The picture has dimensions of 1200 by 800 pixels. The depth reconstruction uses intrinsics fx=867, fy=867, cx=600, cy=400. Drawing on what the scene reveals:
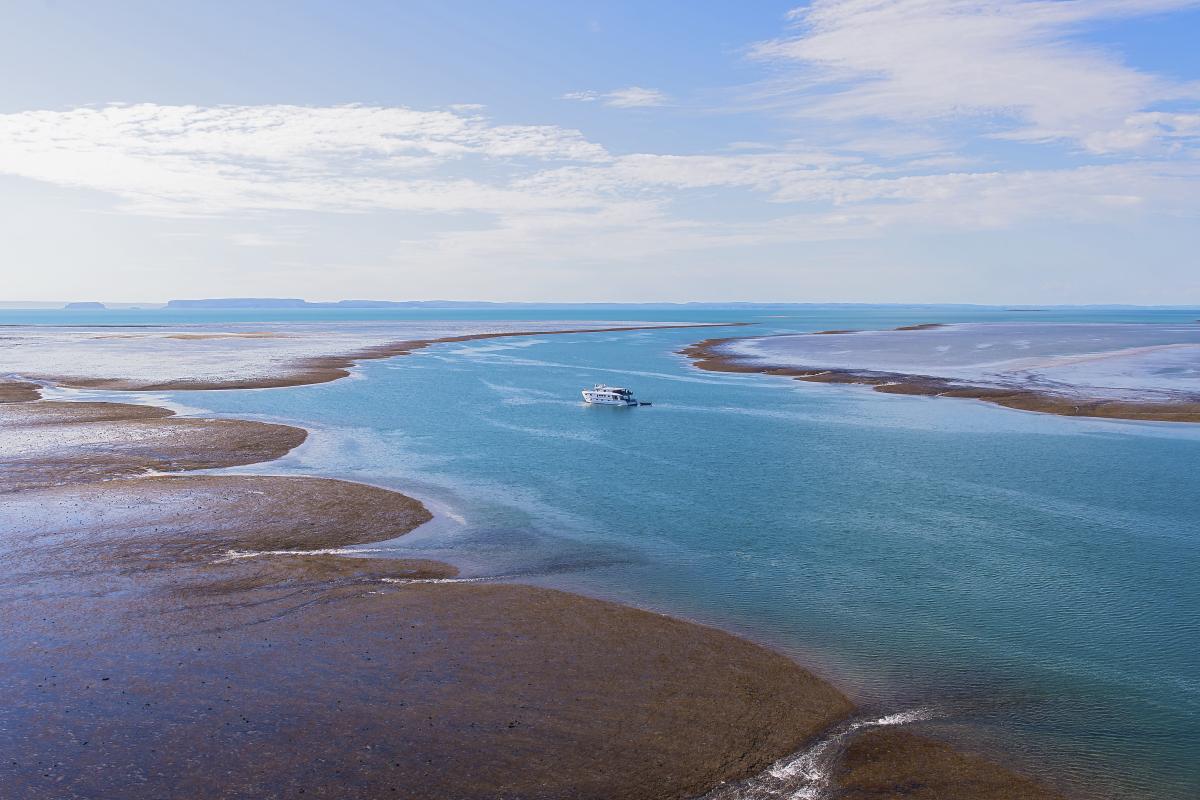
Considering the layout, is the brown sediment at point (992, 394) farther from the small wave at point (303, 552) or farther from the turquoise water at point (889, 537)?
the small wave at point (303, 552)

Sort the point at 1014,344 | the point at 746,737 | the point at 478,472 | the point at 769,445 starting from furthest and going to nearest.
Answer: the point at 1014,344, the point at 769,445, the point at 478,472, the point at 746,737

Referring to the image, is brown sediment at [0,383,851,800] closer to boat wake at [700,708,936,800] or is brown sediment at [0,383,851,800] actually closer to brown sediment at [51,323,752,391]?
boat wake at [700,708,936,800]

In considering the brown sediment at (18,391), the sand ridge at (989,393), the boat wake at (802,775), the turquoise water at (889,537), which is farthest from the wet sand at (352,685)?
the sand ridge at (989,393)

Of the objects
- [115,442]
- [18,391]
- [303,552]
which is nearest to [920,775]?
[303,552]

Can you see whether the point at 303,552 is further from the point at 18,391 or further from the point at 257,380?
the point at 257,380

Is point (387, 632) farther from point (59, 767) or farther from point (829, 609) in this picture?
point (829, 609)

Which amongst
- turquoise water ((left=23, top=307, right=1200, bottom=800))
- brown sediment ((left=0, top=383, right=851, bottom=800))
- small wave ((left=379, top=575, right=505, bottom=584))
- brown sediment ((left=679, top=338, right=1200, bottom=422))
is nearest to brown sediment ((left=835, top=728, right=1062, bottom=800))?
turquoise water ((left=23, top=307, right=1200, bottom=800))

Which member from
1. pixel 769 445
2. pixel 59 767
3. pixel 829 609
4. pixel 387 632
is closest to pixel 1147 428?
pixel 769 445
